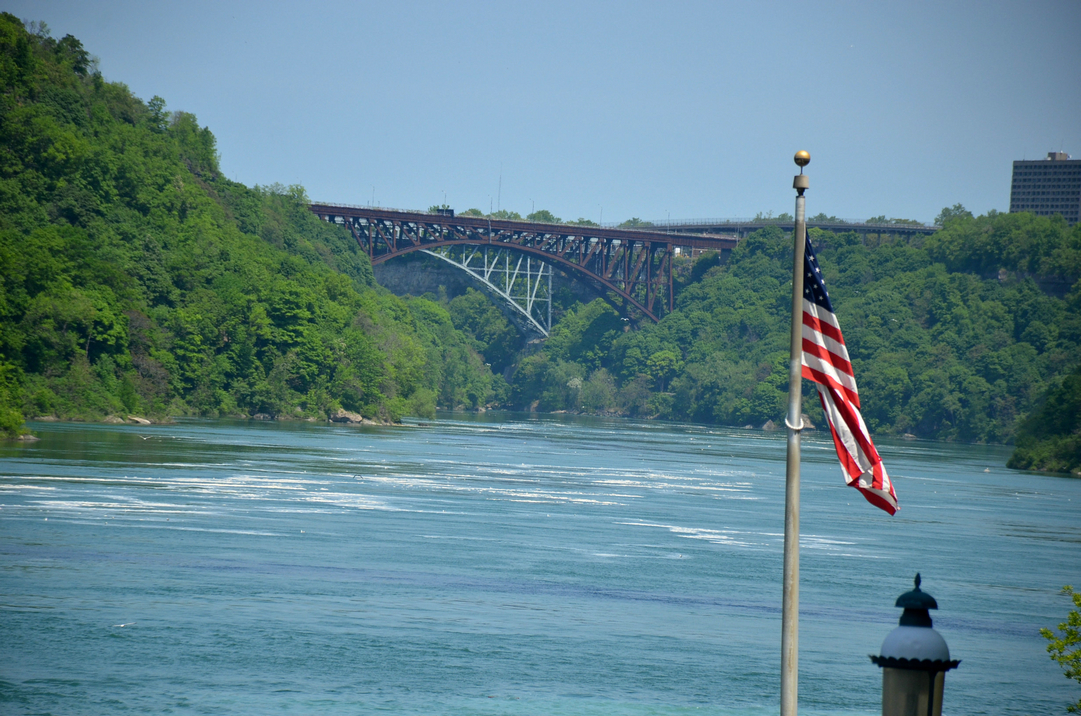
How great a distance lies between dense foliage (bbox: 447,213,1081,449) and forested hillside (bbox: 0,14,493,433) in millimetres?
43927

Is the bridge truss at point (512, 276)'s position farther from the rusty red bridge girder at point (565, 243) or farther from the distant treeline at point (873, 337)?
the distant treeline at point (873, 337)

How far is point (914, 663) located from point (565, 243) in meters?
123

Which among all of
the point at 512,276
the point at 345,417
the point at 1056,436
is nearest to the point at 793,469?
the point at 1056,436

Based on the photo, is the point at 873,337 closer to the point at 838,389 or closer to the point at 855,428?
the point at 838,389

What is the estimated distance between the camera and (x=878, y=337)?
120m

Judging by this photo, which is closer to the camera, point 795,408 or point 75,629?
point 795,408

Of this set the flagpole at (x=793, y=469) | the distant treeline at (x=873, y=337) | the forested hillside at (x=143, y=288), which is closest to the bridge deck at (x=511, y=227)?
the distant treeline at (x=873, y=337)

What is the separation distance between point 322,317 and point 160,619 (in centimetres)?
6386

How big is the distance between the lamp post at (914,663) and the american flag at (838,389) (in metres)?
2.84

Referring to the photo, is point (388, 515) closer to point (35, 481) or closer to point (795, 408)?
point (35, 481)

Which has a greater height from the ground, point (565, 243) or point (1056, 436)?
point (565, 243)

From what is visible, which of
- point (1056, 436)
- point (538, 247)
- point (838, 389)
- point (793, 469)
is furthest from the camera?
point (538, 247)

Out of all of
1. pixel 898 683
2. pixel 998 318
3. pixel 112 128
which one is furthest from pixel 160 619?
pixel 998 318

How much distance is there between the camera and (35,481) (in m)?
32.9
